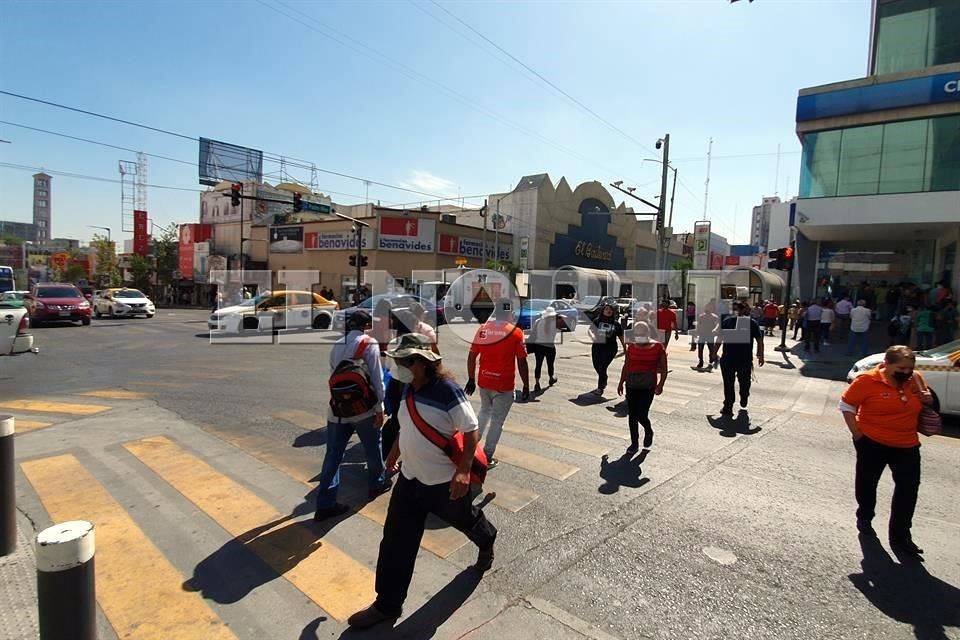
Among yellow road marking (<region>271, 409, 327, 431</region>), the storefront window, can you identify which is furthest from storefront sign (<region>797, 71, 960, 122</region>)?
yellow road marking (<region>271, 409, 327, 431</region>)

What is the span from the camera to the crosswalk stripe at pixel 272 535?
131 inches

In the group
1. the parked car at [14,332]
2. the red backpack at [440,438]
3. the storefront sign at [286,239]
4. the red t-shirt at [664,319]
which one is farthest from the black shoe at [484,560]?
the storefront sign at [286,239]

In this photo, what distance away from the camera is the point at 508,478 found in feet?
17.3

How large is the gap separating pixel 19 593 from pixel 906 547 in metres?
6.39

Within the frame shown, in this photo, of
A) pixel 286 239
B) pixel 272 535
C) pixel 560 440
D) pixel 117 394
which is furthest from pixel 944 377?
pixel 286 239

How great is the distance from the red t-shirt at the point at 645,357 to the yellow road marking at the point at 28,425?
8.04 m

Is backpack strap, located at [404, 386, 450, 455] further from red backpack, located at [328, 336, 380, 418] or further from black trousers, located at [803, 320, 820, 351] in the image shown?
black trousers, located at [803, 320, 820, 351]

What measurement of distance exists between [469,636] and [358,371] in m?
2.21

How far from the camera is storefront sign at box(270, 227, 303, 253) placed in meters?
42.2

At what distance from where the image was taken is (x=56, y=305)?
1955 cm

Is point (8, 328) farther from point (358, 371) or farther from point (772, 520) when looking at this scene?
point (772, 520)

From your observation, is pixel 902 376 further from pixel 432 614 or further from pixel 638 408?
pixel 432 614

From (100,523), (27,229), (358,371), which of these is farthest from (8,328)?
(27,229)

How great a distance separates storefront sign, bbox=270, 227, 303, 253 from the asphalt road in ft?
115
